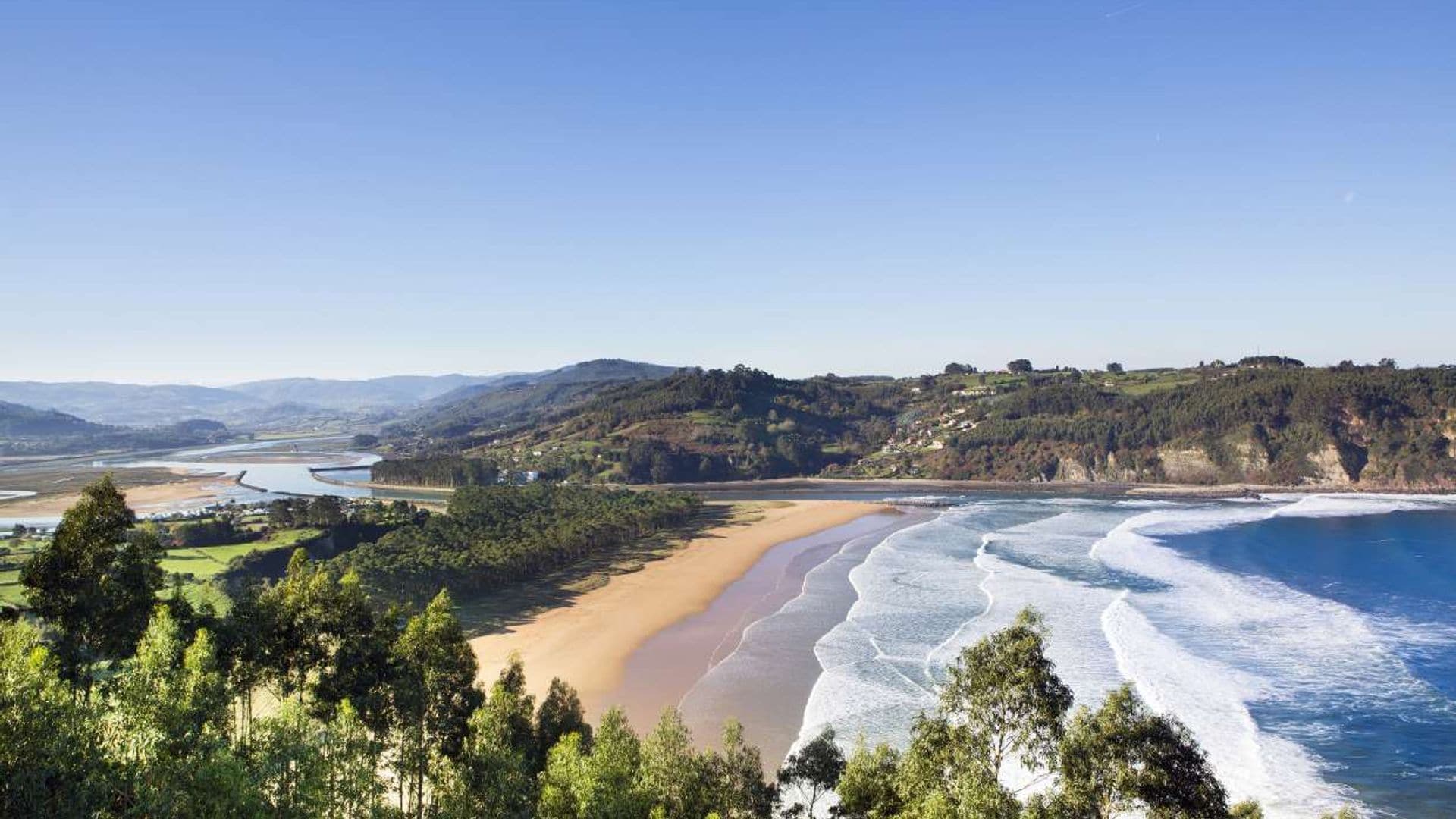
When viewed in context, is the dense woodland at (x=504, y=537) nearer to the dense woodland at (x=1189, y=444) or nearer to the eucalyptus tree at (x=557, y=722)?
the eucalyptus tree at (x=557, y=722)

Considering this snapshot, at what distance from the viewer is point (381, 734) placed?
24797 mm

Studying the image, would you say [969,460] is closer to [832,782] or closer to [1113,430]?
[1113,430]

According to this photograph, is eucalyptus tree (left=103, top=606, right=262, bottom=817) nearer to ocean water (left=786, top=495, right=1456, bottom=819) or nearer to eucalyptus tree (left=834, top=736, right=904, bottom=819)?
eucalyptus tree (left=834, top=736, right=904, bottom=819)

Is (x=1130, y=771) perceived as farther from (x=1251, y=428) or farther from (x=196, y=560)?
(x=1251, y=428)

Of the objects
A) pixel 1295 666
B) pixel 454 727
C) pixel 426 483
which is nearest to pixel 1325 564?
pixel 1295 666

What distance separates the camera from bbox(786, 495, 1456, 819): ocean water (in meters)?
35.8

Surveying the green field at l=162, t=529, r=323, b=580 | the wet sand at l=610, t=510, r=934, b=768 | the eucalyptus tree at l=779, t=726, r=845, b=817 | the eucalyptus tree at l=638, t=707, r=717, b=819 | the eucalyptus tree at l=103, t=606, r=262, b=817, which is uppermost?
the eucalyptus tree at l=103, t=606, r=262, b=817

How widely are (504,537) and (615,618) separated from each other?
2563 cm

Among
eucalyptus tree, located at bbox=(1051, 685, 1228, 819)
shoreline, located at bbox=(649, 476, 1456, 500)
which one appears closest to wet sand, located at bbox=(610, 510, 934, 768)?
eucalyptus tree, located at bbox=(1051, 685, 1228, 819)

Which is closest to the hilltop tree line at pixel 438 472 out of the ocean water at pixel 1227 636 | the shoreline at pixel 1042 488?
the shoreline at pixel 1042 488

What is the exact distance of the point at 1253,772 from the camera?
33.8 meters

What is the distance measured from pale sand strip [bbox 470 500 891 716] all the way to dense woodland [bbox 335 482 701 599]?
844 cm

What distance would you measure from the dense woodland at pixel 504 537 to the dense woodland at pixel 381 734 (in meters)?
30.9

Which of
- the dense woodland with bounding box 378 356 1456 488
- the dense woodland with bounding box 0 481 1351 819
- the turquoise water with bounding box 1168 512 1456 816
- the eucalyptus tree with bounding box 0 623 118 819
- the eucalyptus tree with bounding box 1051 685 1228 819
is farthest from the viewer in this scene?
the dense woodland with bounding box 378 356 1456 488
